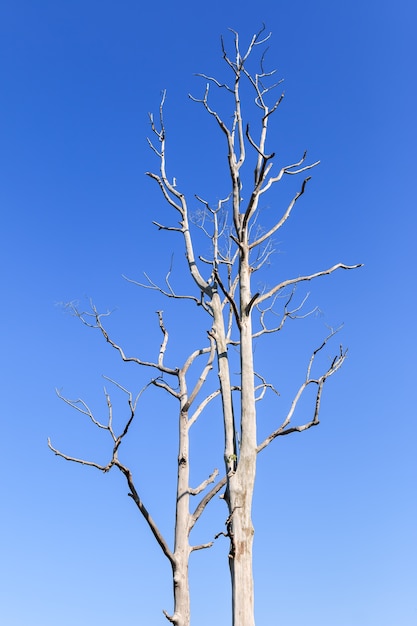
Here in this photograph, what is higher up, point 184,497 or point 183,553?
point 184,497

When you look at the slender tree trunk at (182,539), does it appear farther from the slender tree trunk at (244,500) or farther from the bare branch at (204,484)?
the slender tree trunk at (244,500)

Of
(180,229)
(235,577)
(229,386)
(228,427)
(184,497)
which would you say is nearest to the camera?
(235,577)

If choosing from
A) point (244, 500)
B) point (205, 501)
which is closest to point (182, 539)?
point (205, 501)

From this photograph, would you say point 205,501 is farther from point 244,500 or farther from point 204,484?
point 244,500

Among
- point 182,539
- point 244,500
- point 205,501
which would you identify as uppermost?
point 205,501

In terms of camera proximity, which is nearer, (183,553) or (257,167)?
(257,167)

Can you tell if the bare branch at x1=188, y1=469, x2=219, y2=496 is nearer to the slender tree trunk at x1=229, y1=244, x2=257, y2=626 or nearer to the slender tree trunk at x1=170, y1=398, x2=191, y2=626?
the slender tree trunk at x1=170, y1=398, x2=191, y2=626

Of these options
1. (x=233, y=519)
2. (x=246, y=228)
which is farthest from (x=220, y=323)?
(x=233, y=519)

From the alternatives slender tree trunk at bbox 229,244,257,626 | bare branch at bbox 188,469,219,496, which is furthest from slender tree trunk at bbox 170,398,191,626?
slender tree trunk at bbox 229,244,257,626

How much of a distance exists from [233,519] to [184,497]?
3.62 meters

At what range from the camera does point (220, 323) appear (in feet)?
27.3

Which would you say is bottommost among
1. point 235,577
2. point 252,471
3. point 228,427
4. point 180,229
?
point 235,577

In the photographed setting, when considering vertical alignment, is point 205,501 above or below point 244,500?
above

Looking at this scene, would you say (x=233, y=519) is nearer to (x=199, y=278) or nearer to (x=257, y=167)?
(x=199, y=278)
